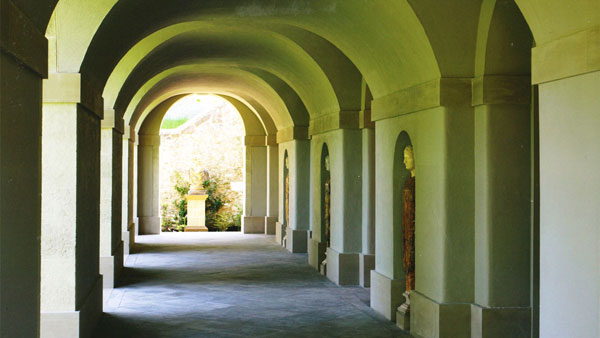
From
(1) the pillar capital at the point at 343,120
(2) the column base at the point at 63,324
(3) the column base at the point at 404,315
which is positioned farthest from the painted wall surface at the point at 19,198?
(1) the pillar capital at the point at 343,120

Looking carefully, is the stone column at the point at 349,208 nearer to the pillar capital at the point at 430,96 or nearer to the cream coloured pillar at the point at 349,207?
the cream coloured pillar at the point at 349,207

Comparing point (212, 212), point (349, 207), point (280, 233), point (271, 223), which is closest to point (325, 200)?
point (349, 207)

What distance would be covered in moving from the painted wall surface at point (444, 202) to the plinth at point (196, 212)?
18413mm

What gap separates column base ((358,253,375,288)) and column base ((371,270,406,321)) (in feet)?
6.98

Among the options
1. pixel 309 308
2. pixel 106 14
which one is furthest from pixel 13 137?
pixel 309 308

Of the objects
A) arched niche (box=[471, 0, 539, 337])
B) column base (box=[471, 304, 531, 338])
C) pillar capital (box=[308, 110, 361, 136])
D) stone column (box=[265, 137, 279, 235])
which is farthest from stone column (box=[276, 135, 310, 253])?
column base (box=[471, 304, 531, 338])

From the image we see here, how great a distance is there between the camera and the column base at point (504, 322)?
25.4ft

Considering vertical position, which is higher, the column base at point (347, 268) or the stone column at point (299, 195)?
the stone column at point (299, 195)

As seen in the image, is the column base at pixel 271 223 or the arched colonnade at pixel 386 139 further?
the column base at pixel 271 223

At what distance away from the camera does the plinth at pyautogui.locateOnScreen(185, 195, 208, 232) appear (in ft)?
87.1

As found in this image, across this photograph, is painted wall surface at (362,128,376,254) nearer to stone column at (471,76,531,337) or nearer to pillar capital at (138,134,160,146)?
stone column at (471,76,531,337)

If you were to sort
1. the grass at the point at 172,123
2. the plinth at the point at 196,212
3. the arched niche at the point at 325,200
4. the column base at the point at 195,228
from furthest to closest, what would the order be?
the grass at the point at 172,123, the plinth at the point at 196,212, the column base at the point at 195,228, the arched niche at the point at 325,200

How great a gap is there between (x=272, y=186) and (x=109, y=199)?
424 inches

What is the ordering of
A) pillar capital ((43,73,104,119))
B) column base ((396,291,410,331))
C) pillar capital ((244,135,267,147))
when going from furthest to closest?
1. pillar capital ((244,135,267,147))
2. column base ((396,291,410,331))
3. pillar capital ((43,73,104,119))
